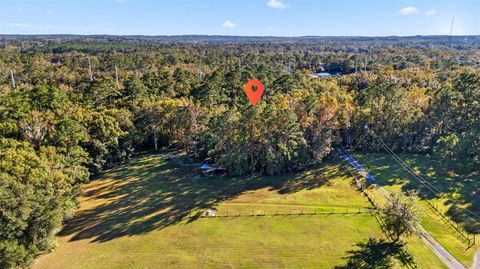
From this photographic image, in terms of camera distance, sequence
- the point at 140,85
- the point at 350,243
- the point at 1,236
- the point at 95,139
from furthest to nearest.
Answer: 1. the point at 140,85
2. the point at 95,139
3. the point at 350,243
4. the point at 1,236

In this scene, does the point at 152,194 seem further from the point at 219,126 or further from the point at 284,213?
the point at 284,213

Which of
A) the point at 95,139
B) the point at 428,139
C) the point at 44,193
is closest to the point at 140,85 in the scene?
the point at 95,139

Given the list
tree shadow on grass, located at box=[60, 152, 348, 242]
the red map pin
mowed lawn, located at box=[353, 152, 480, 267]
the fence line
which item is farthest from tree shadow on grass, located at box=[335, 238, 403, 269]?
the red map pin

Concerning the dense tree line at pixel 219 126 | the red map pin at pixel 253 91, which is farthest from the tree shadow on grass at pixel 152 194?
the red map pin at pixel 253 91

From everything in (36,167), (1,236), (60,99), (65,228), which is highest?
(60,99)

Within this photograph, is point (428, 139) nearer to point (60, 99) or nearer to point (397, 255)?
point (397, 255)

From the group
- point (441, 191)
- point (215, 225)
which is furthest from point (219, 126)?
point (441, 191)

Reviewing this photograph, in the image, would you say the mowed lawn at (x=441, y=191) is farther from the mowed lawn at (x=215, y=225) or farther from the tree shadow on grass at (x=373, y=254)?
the tree shadow on grass at (x=373, y=254)
